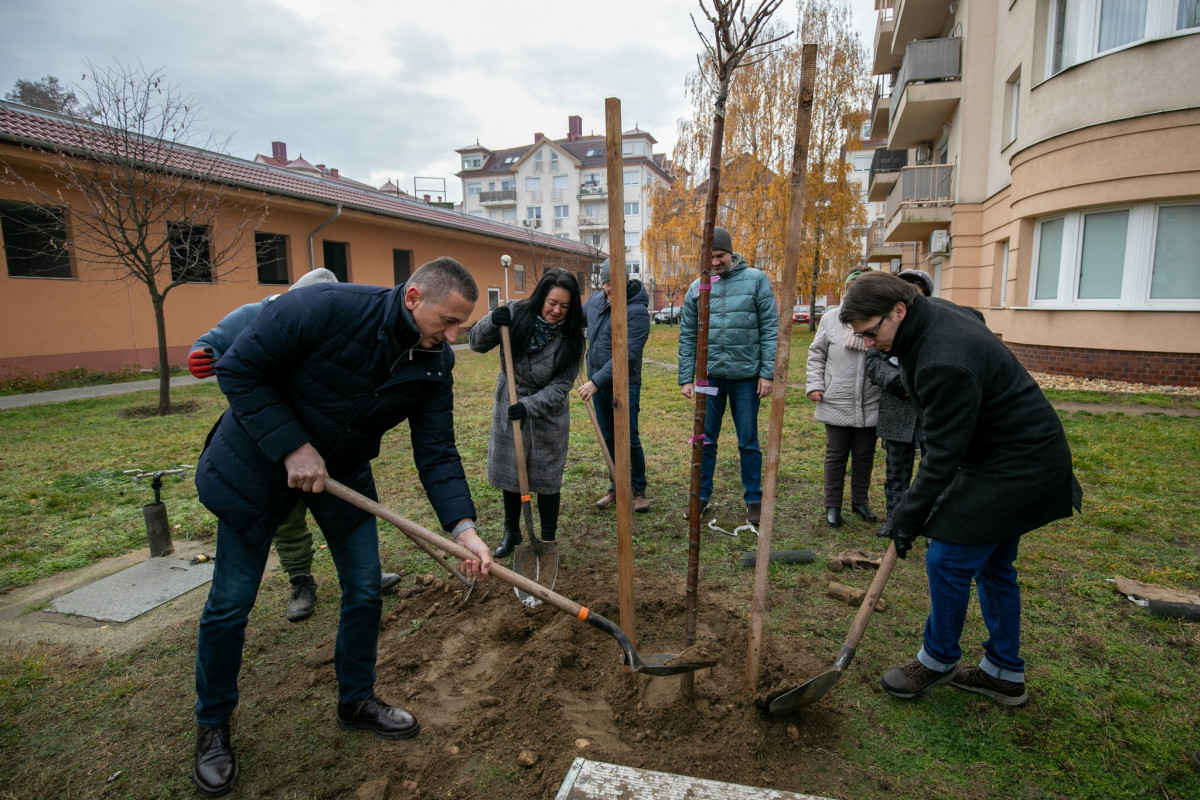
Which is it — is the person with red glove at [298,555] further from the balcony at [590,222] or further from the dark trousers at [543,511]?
the balcony at [590,222]

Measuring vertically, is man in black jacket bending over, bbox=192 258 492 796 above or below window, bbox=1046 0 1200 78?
below

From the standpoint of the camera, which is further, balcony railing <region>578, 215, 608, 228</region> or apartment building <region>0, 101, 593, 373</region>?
balcony railing <region>578, 215, 608, 228</region>

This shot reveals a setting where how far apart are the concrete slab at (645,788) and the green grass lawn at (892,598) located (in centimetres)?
47

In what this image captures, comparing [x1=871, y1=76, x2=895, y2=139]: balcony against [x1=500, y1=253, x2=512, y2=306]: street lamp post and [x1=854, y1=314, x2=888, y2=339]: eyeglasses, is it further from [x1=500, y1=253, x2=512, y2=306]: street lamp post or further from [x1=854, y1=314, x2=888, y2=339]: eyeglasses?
[x1=854, y1=314, x2=888, y2=339]: eyeglasses

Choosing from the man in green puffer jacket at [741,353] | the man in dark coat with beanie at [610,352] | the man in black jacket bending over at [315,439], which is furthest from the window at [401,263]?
the man in black jacket bending over at [315,439]

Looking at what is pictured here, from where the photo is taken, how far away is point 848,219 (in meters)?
19.8

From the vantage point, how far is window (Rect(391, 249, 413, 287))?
2038 centimetres

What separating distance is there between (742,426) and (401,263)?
18.7 meters

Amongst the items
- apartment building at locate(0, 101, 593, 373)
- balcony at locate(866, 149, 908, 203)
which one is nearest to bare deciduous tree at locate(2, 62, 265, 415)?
apartment building at locate(0, 101, 593, 373)

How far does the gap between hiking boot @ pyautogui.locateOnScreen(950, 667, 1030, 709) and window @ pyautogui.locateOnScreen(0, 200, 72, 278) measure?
46.0 ft

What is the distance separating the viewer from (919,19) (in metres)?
17.7

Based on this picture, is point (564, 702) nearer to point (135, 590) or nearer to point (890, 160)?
point (135, 590)

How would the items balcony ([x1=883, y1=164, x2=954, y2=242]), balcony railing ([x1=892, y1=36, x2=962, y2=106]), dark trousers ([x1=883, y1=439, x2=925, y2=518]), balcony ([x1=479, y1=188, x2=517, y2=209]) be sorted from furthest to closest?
1. balcony ([x1=479, y1=188, x2=517, y2=209])
2. balcony ([x1=883, y1=164, x2=954, y2=242])
3. balcony railing ([x1=892, y1=36, x2=962, y2=106])
4. dark trousers ([x1=883, y1=439, x2=925, y2=518])

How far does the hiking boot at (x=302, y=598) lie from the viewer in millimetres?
3279
